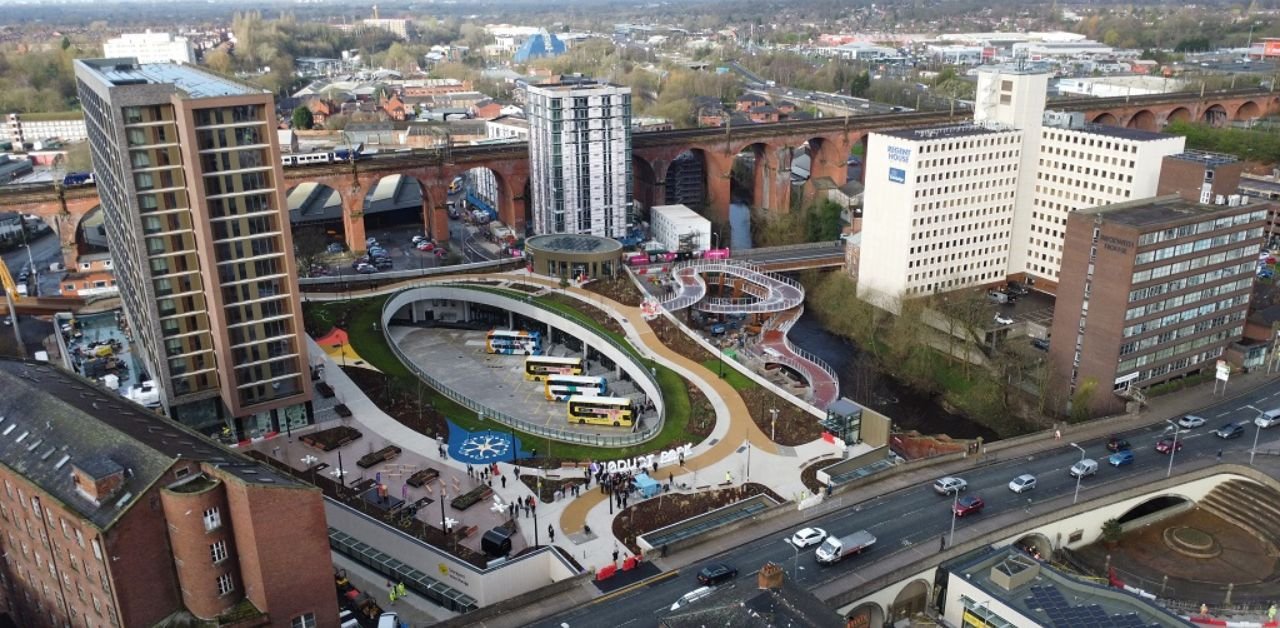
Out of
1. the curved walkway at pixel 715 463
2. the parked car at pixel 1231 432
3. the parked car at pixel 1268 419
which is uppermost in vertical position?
the parked car at pixel 1268 419

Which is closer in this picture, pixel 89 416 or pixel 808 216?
pixel 89 416

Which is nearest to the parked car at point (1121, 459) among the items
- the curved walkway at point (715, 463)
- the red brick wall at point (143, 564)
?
the curved walkway at point (715, 463)

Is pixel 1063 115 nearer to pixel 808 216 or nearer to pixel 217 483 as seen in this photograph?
pixel 808 216

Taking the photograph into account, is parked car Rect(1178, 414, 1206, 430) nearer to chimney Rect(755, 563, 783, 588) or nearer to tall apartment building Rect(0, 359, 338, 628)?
chimney Rect(755, 563, 783, 588)

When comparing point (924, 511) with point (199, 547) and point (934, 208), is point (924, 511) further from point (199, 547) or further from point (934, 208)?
point (934, 208)

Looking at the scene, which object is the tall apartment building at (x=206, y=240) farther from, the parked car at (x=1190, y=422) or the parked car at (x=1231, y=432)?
the parked car at (x=1231, y=432)

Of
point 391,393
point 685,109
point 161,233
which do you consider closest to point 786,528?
point 391,393
